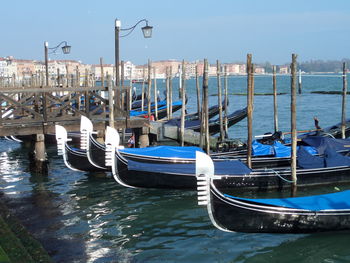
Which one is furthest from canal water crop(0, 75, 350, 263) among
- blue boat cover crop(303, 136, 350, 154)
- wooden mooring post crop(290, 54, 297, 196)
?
blue boat cover crop(303, 136, 350, 154)

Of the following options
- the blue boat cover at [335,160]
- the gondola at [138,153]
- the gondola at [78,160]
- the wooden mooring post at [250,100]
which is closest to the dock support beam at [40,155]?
the gondola at [78,160]

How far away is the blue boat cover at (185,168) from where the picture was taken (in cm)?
910

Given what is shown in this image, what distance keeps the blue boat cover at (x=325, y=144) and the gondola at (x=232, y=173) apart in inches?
37.2

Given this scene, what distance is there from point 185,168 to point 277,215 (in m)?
2.70

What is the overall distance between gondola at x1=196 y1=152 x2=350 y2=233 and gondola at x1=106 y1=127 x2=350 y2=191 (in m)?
1.92

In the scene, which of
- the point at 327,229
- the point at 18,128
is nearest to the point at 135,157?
the point at 18,128

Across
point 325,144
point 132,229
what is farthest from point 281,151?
point 132,229

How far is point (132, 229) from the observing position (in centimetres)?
752

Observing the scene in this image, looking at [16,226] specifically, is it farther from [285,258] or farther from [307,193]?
[307,193]

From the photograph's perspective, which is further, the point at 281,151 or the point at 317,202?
the point at 281,151

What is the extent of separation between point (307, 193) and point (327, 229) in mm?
2583

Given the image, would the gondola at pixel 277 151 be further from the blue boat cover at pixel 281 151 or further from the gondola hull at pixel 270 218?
the gondola hull at pixel 270 218

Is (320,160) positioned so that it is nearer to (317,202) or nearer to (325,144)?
(325,144)

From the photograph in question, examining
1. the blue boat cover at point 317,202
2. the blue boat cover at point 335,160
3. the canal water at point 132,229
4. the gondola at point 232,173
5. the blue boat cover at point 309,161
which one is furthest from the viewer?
the blue boat cover at point 335,160
